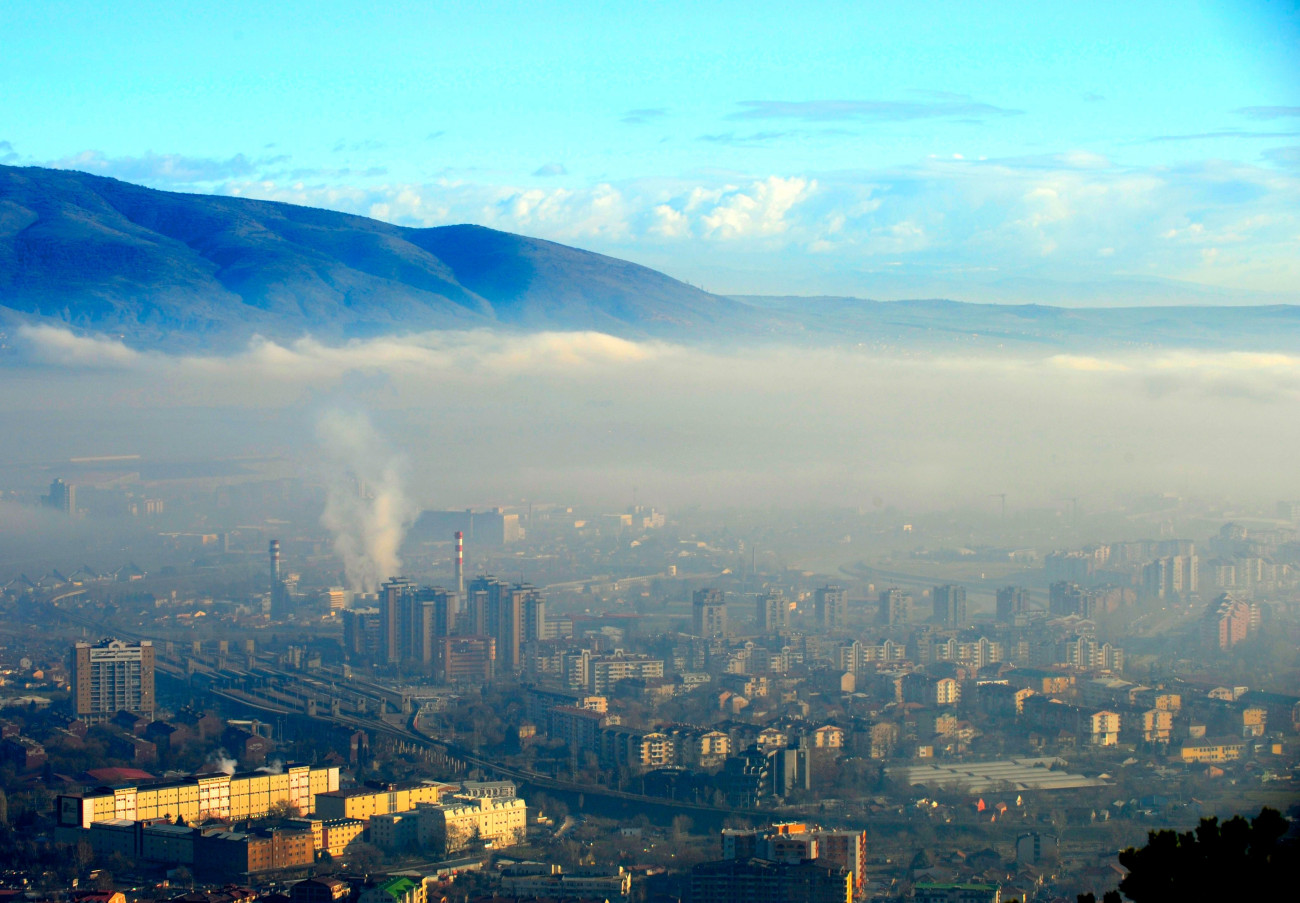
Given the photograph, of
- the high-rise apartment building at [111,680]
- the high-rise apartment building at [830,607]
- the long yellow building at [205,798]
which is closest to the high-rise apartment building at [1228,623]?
the high-rise apartment building at [830,607]

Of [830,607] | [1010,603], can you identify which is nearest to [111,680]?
[830,607]

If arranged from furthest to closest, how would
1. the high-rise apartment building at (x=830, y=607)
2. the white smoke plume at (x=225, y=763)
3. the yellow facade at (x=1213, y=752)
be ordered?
the high-rise apartment building at (x=830, y=607), the yellow facade at (x=1213, y=752), the white smoke plume at (x=225, y=763)

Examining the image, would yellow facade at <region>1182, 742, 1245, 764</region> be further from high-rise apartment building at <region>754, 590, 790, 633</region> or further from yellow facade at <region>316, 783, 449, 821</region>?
high-rise apartment building at <region>754, 590, 790, 633</region>

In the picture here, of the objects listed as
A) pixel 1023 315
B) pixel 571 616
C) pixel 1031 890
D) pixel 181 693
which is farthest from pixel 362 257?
pixel 1031 890

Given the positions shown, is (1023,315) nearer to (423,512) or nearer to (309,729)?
(423,512)

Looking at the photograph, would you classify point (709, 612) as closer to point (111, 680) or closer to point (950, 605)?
point (950, 605)

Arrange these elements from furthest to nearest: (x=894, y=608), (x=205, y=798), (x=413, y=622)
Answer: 1. (x=894, y=608)
2. (x=413, y=622)
3. (x=205, y=798)

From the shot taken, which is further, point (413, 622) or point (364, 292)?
point (364, 292)

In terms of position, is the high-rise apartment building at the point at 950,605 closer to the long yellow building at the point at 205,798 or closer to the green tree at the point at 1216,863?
the long yellow building at the point at 205,798
